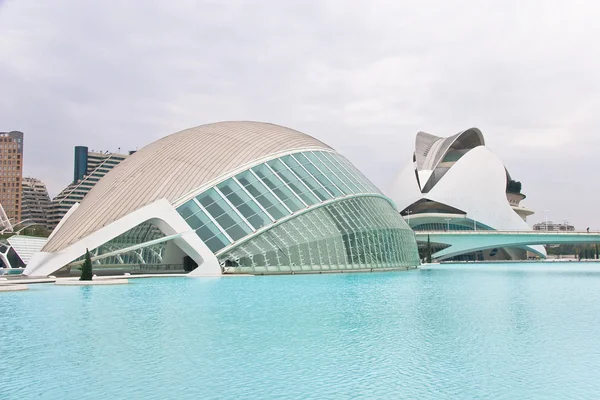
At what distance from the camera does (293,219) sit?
32.3 metres

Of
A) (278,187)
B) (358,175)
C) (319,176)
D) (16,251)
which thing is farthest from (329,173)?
(16,251)

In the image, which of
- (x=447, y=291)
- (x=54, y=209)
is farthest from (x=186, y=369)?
(x=54, y=209)

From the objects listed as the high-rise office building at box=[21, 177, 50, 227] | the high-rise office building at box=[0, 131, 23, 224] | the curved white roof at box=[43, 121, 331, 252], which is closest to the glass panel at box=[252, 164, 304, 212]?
the curved white roof at box=[43, 121, 331, 252]

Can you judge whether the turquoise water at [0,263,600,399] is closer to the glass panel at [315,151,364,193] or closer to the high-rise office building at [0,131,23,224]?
the glass panel at [315,151,364,193]

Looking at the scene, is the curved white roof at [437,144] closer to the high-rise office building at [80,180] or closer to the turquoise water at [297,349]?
the high-rise office building at [80,180]

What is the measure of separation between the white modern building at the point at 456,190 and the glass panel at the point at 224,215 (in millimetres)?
65485

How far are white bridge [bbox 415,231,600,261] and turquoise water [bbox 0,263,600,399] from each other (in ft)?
215

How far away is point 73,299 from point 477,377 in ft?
44.3

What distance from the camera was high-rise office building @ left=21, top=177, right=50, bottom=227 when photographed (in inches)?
6216

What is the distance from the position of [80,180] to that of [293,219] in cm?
14899

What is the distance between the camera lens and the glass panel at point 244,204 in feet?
103

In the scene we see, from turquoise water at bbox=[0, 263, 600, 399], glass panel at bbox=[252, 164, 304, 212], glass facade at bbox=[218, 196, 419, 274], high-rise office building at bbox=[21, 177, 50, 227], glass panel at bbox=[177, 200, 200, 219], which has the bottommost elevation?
turquoise water at bbox=[0, 263, 600, 399]

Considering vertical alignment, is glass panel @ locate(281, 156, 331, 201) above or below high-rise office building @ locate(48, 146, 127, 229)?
below

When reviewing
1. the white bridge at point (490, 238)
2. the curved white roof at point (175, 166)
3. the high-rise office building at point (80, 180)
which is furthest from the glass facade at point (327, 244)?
the high-rise office building at point (80, 180)
